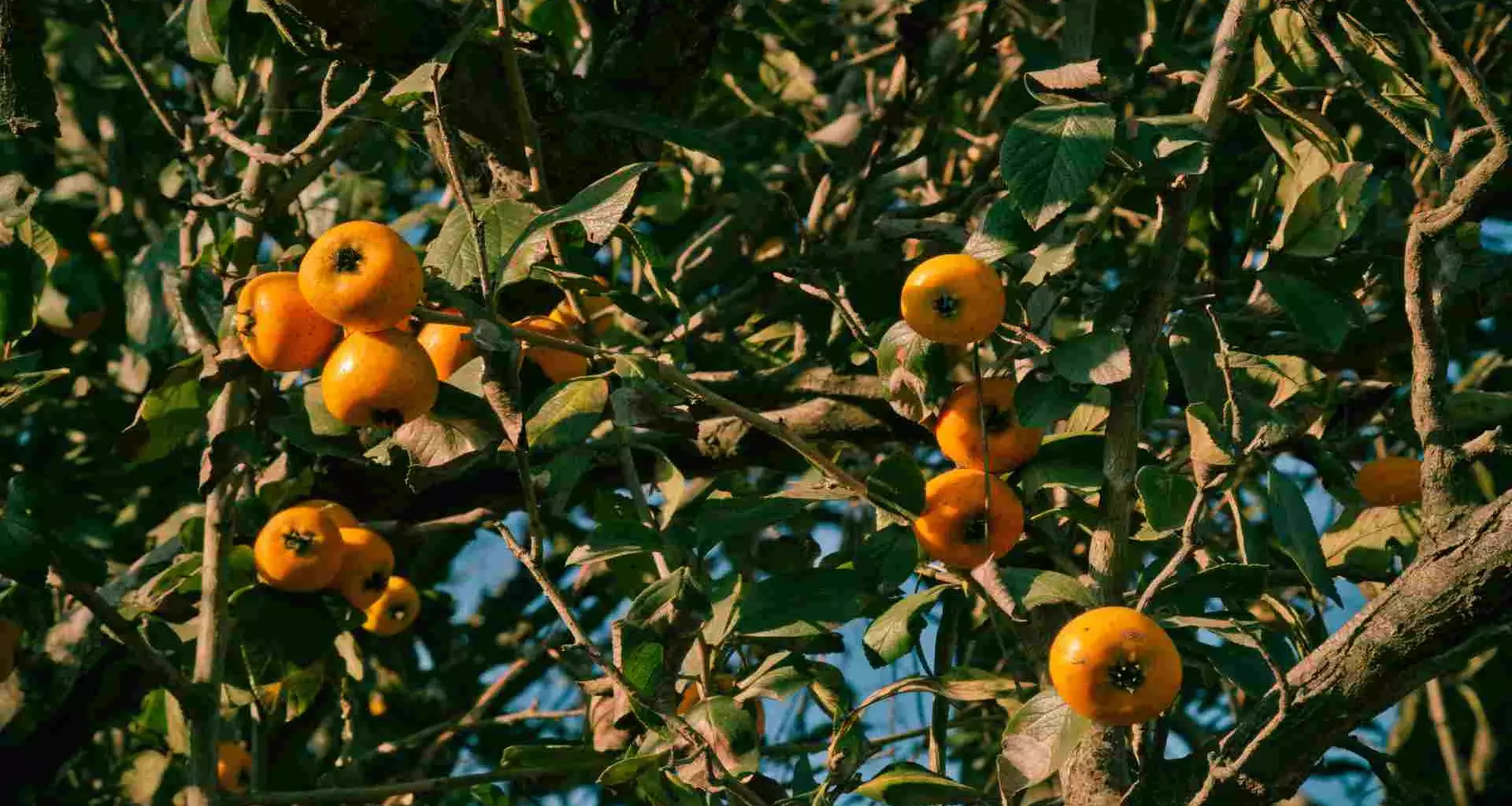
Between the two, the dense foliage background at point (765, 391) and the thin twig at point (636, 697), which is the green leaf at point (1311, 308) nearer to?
the dense foliage background at point (765, 391)

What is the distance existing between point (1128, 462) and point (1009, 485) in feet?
0.63

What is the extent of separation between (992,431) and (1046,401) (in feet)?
0.33

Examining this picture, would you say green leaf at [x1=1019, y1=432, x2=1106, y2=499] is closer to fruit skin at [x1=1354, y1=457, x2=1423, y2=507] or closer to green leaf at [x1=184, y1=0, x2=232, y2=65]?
fruit skin at [x1=1354, y1=457, x2=1423, y2=507]

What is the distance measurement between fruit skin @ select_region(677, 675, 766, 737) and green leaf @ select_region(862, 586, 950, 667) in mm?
222

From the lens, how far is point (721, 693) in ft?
5.92

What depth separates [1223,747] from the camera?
4.68 ft

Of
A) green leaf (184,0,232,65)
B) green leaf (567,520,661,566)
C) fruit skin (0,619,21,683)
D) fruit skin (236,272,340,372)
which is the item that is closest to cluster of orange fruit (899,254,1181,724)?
green leaf (567,520,661,566)

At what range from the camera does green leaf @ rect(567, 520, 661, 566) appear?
1.65 meters

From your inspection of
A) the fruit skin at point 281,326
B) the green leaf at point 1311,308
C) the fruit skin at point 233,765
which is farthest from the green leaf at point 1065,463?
the fruit skin at point 233,765

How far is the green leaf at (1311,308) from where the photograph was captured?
1.67 metres

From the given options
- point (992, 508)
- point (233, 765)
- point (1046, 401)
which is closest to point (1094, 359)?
point (1046, 401)

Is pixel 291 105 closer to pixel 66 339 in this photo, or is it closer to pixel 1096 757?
pixel 66 339

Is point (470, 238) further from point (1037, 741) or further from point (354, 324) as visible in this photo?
point (1037, 741)

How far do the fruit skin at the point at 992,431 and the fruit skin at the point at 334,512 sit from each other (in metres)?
0.97
